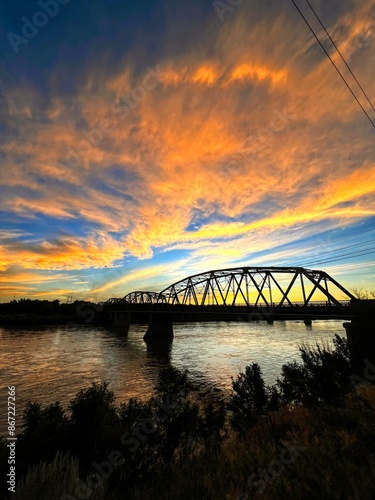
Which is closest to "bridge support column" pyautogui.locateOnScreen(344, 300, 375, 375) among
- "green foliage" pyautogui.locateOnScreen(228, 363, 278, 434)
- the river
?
"green foliage" pyautogui.locateOnScreen(228, 363, 278, 434)

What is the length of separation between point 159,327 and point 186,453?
5933 cm

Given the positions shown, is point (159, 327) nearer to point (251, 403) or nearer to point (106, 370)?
point (106, 370)

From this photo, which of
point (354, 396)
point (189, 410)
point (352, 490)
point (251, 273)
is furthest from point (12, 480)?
point (251, 273)

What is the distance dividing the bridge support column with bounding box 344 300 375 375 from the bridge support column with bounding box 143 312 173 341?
4843 cm

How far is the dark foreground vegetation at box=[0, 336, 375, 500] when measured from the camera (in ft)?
18.1

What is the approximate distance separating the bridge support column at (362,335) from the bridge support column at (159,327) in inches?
1907

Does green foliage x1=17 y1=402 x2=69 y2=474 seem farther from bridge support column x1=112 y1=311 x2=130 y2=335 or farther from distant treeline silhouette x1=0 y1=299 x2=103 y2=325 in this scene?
distant treeline silhouette x1=0 y1=299 x2=103 y2=325

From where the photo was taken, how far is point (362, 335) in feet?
75.2

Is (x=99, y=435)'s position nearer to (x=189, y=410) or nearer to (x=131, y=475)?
(x=131, y=475)

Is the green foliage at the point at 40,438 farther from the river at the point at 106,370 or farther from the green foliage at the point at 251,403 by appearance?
the green foliage at the point at 251,403

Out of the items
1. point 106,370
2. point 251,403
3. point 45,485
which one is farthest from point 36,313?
point 45,485

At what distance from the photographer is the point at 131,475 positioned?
25.7ft

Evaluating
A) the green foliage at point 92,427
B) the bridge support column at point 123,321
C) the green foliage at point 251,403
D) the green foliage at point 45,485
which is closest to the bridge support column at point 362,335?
the green foliage at point 251,403

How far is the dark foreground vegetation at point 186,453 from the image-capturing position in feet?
18.1
